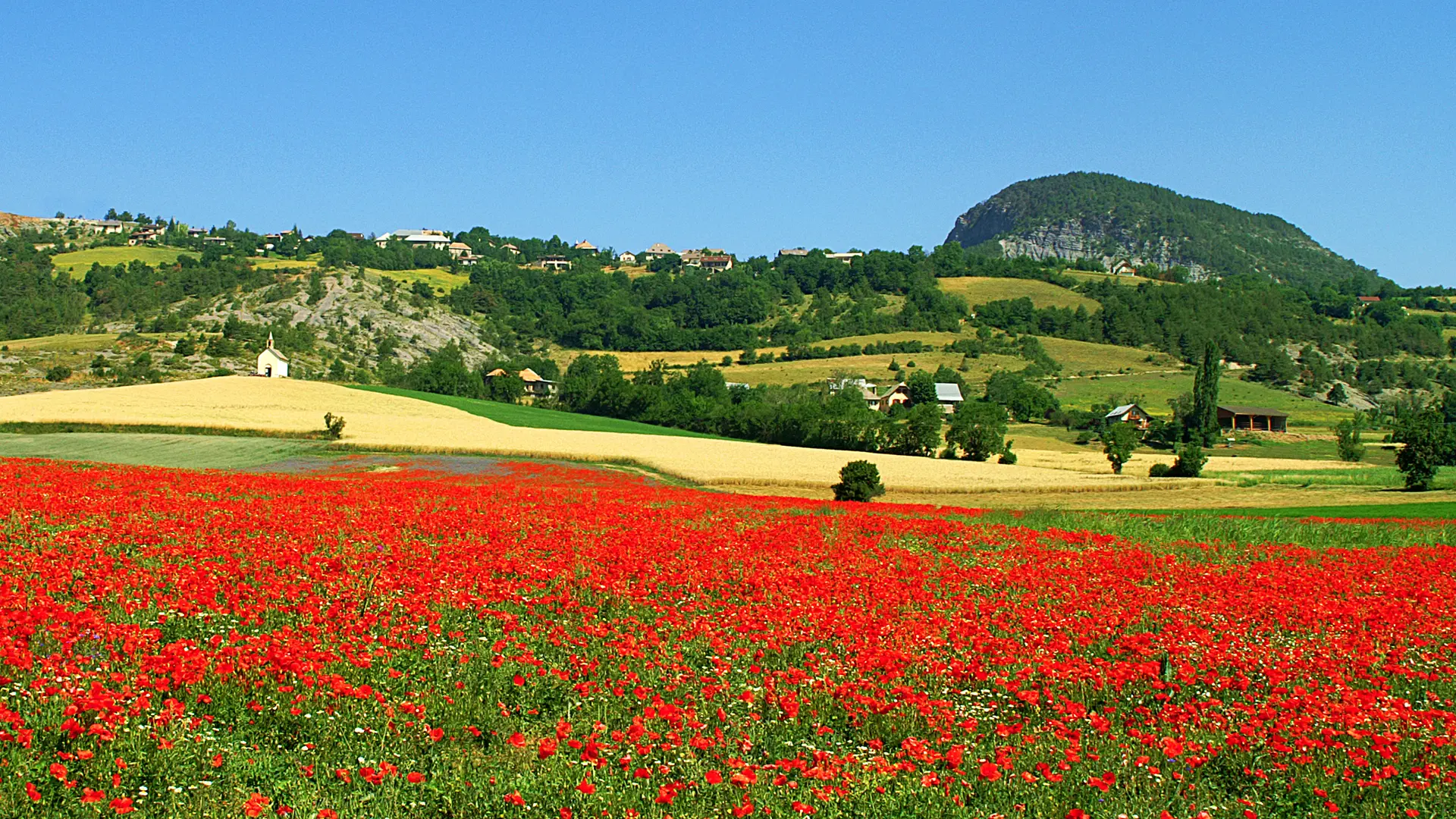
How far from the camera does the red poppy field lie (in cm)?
809

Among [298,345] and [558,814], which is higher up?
[298,345]

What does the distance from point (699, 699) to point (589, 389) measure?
123966 millimetres

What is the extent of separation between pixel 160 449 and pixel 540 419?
159 ft

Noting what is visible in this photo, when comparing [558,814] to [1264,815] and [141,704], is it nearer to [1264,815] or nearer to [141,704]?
[141,704]

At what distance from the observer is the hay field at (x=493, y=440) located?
196 ft

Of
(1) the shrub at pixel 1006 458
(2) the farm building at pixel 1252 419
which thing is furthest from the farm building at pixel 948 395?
(1) the shrub at pixel 1006 458

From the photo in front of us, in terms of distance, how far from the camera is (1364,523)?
104 ft

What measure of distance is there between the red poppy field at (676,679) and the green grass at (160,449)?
1478 inches

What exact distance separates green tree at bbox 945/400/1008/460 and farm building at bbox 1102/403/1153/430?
3982cm

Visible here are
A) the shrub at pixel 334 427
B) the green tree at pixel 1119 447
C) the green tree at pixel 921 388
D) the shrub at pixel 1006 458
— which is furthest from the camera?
the green tree at pixel 921 388

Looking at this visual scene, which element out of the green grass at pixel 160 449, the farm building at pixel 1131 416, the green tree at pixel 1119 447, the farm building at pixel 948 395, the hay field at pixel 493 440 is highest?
the farm building at pixel 948 395

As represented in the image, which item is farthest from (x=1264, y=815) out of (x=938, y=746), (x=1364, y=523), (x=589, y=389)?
(x=589, y=389)

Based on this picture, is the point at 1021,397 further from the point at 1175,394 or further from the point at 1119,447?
the point at 1119,447

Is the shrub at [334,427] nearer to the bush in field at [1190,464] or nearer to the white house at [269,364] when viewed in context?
the bush in field at [1190,464]
